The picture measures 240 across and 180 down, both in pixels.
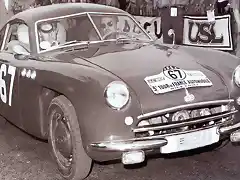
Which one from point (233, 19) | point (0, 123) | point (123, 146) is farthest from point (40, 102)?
point (233, 19)

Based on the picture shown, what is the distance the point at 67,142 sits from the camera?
13.3 ft

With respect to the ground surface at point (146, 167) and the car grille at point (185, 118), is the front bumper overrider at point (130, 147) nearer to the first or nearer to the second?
the car grille at point (185, 118)

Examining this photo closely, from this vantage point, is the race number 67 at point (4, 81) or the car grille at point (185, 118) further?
the race number 67 at point (4, 81)

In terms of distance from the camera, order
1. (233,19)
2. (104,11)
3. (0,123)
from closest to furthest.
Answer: (104,11)
(0,123)
(233,19)

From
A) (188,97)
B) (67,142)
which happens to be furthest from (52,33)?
(188,97)

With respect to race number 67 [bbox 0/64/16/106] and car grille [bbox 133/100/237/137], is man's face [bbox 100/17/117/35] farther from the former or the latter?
car grille [bbox 133/100/237/137]

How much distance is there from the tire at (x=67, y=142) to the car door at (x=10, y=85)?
71 cm

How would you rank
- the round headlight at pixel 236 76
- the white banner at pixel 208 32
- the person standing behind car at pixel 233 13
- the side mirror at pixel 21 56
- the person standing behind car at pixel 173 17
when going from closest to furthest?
the round headlight at pixel 236 76 → the side mirror at pixel 21 56 → the person standing behind car at pixel 233 13 → the white banner at pixel 208 32 → the person standing behind car at pixel 173 17

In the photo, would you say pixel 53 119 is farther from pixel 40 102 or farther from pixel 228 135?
pixel 228 135

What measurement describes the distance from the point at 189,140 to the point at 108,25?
6.47 feet

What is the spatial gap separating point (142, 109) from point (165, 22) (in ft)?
22.3

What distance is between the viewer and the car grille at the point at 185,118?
146 inches

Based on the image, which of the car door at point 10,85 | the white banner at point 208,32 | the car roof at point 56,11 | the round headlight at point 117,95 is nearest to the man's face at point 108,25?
the car roof at point 56,11

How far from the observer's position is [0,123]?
6340 mm
